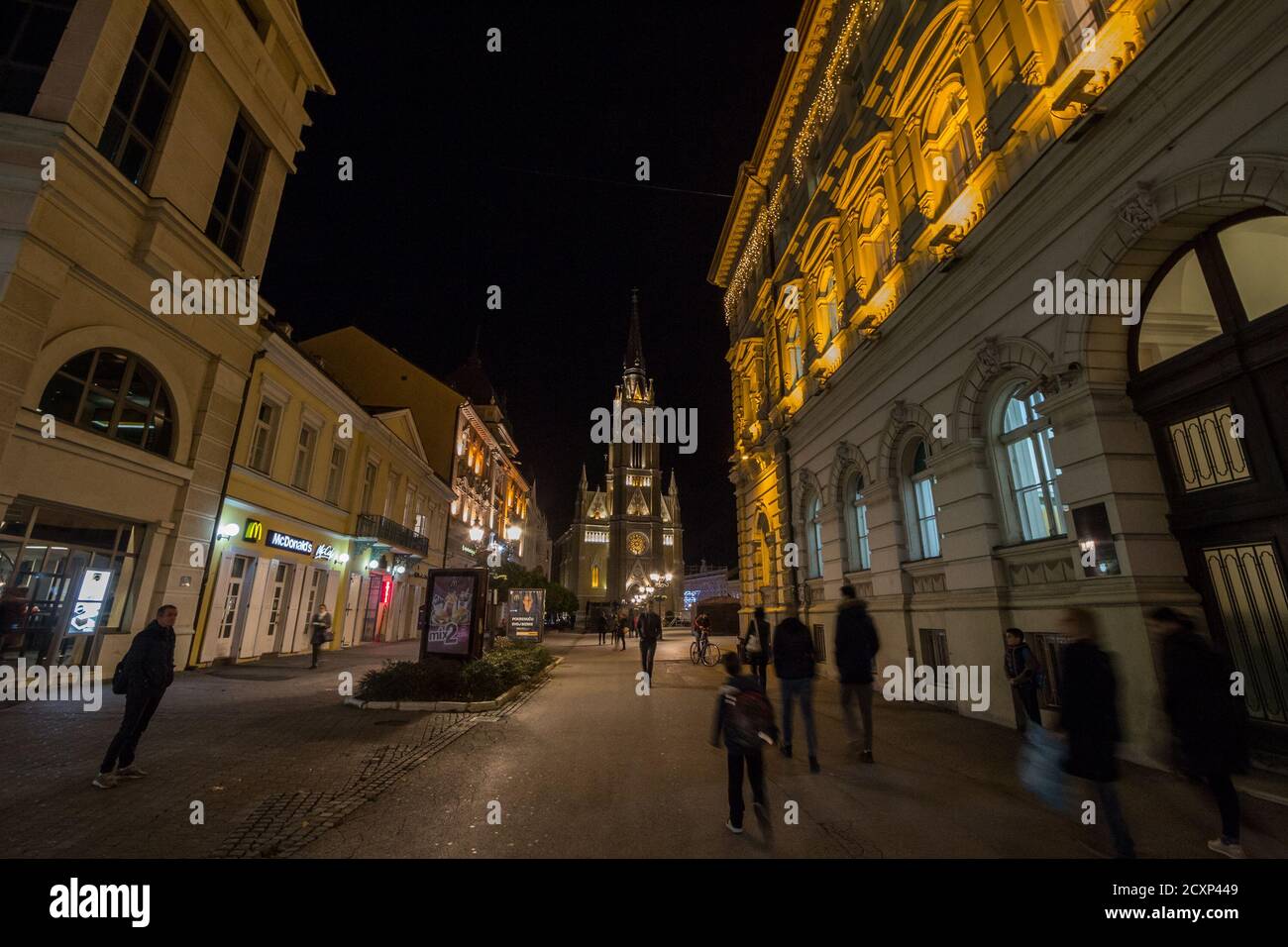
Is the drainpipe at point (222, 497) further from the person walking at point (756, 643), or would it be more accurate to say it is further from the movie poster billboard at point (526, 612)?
the movie poster billboard at point (526, 612)

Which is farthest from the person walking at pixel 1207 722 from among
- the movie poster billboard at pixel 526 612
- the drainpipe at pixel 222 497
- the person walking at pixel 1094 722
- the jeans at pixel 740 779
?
the movie poster billboard at pixel 526 612

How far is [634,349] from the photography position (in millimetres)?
94750

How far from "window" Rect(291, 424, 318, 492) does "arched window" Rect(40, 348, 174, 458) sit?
5659 mm

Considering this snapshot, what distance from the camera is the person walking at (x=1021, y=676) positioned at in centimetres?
660

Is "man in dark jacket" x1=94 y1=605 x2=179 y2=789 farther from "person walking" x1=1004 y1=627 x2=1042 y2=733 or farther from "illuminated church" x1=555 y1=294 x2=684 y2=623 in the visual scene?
"illuminated church" x1=555 y1=294 x2=684 y2=623

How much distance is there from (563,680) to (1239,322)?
14531 mm

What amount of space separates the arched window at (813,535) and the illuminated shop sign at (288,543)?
55.3 feet

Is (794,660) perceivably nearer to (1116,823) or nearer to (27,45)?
(1116,823)

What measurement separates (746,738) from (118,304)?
1459cm

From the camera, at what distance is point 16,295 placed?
29.3 ft

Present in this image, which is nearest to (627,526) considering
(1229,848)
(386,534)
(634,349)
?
(634,349)

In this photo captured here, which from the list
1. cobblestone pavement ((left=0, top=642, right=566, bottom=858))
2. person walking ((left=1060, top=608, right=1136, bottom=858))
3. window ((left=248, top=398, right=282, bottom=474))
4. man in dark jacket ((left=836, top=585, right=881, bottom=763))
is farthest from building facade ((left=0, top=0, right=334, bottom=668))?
person walking ((left=1060, top=608, right=1136, bottom=858))

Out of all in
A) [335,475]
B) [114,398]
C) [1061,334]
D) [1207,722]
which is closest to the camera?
[1207,722]
